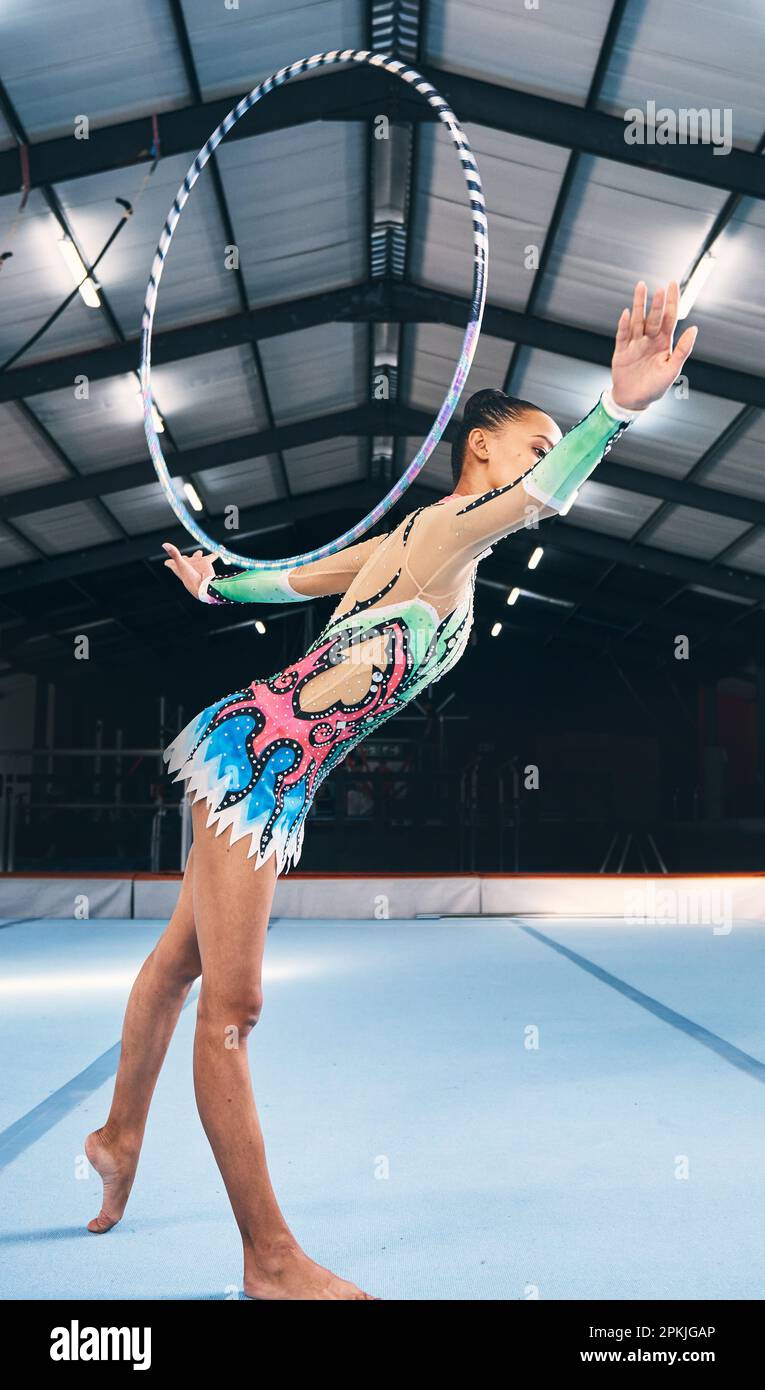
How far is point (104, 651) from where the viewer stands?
2272cm

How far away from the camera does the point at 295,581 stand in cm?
194

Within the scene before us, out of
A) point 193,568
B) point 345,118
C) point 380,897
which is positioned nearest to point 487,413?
point 193,568

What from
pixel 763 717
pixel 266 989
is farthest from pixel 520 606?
pixel 266 989

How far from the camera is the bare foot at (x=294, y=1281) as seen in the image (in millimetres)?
1426

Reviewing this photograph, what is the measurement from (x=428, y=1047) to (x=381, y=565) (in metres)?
2.33

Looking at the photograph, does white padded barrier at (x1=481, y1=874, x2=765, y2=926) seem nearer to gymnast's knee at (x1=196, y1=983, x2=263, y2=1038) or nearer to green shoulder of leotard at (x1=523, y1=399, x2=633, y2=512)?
gymnast's knee at (x1=196, y1=983, x2=263, y2=1038)

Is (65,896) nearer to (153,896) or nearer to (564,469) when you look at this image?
(153,896)

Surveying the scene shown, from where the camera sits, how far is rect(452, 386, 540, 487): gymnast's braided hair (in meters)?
1.68

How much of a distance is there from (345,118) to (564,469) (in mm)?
6991

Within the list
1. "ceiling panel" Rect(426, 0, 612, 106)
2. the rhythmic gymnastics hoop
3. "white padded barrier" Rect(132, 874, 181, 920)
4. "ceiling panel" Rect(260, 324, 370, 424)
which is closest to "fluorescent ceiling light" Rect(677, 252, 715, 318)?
"ceiling panel" Rect(426, 0, 612, 106)

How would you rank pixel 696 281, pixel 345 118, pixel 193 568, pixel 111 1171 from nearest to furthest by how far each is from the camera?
pixel 111 1171 → pixel 193 568 → pixel 345 118 → pixel 696 281

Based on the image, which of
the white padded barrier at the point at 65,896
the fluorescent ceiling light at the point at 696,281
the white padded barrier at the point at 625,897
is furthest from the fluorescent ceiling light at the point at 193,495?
the white padded barrier at the point at 625,897

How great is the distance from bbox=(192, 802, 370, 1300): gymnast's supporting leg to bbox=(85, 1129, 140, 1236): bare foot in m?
0.37

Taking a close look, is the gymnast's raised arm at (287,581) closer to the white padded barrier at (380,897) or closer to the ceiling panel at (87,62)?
the ceiling panel at (87,62)
